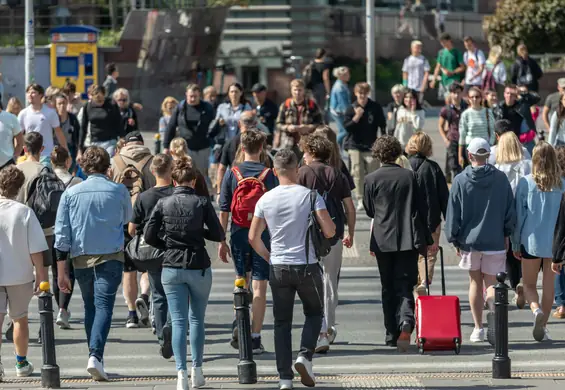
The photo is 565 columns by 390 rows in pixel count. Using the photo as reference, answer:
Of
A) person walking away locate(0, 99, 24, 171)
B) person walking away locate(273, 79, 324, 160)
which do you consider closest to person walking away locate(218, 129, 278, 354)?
person walking away locate(0, 99, 24, 171)

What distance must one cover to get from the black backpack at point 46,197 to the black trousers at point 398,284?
115 inches

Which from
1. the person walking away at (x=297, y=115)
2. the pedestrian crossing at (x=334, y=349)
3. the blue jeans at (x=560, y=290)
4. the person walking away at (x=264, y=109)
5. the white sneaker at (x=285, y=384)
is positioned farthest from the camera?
the person walking away at (x=264, y=109)

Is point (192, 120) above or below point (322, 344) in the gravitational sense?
above

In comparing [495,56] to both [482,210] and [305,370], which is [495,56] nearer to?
[482,210]

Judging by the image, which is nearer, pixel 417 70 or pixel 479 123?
pixel 479 123

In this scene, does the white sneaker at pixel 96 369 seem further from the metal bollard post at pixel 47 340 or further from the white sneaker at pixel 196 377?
the white sneaker at pixel 196 377

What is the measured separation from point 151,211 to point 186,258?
1.08 m

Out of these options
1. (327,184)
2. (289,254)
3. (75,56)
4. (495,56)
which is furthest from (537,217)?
(75,56)

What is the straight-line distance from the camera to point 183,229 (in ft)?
32.7

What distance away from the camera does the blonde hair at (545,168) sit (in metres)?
11.7

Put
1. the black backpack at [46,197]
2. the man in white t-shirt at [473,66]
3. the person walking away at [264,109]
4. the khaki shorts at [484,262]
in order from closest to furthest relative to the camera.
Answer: the khaki shorts at [484,262] < the black backpack at [46,197] < the person walking away at [264,109] < the man in white t-shirt at [473,66]

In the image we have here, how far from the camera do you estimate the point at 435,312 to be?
436 inches

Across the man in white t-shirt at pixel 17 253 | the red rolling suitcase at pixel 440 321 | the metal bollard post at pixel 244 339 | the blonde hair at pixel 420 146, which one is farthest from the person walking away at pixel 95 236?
the blonde hair at pixel 420 146

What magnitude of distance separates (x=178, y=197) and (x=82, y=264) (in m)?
1.13
